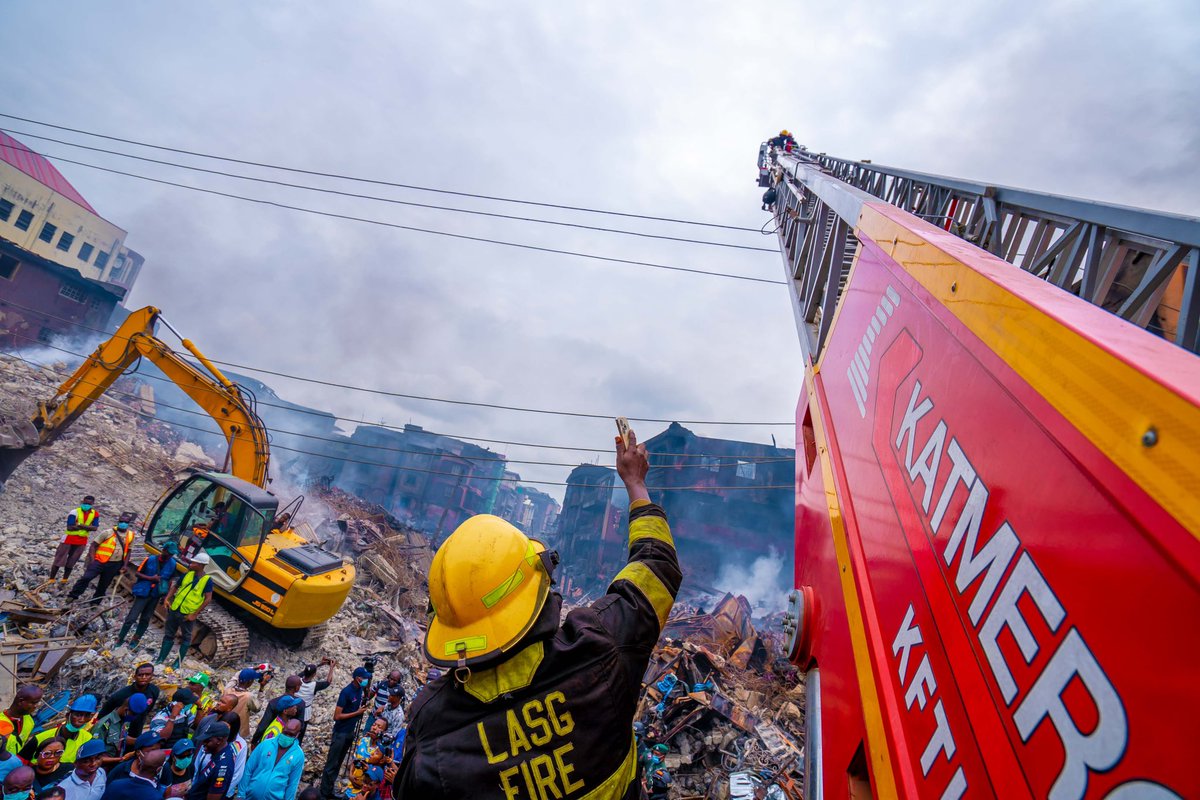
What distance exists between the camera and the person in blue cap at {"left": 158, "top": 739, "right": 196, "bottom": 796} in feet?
17.3

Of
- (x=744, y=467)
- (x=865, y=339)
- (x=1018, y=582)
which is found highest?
(x=744, y=467)

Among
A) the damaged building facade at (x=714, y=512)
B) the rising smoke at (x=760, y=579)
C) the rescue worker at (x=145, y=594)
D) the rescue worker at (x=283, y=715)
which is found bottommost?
the rescue worker at (x=283, y=715)

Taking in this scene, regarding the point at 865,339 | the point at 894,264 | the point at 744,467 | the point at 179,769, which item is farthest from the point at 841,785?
the point at 744,467

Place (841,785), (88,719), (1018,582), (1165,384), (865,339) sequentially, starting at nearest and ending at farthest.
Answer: (1165,384)
(1018,582)
(841,785)
(865,339)
(88,719)

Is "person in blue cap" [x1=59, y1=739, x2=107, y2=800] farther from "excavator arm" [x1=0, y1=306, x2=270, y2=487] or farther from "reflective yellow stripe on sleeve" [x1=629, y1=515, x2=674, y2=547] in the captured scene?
"excavator arm" [x1=0, y1=306, x2=270, y2=487]

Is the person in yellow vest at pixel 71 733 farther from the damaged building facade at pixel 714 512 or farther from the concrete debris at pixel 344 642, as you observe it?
→ the damaged building facade at pixel 714 512

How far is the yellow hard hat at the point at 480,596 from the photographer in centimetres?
169

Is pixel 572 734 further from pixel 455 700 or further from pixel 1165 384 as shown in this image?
pixel 1165 384

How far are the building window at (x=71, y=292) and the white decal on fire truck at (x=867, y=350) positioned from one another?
140 feet

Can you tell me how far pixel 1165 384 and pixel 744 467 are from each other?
35641mm

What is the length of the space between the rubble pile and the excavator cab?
7.60 meters

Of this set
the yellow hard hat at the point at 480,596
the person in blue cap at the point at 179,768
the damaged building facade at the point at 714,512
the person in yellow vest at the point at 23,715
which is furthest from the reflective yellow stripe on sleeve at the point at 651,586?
the damaged building facade at the point at 714,512

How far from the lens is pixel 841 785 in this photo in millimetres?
1745

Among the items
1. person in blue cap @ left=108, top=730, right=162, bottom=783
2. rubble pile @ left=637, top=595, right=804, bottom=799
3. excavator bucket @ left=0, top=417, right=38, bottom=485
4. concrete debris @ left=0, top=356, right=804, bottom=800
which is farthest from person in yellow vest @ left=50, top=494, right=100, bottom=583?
rubble pile @ left=637, top=595, right=804, bottom=799
